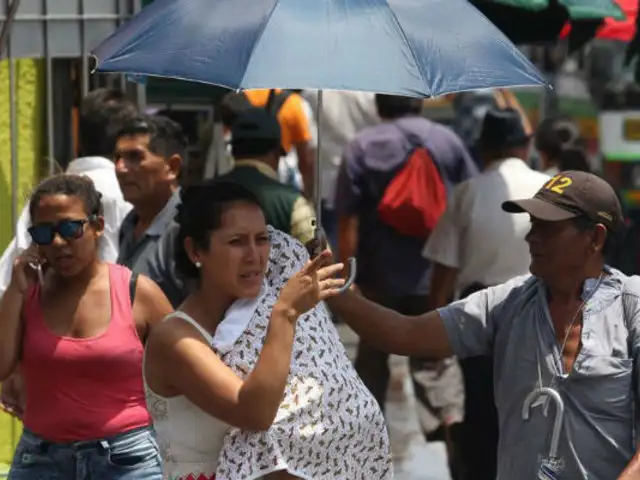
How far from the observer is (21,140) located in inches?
297

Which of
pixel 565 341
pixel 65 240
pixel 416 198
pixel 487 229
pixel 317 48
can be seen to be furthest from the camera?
pixel 416 198

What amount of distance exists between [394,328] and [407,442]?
456cm

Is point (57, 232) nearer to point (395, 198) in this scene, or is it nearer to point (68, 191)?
point (68, 191)

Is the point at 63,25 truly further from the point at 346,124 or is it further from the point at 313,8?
the point at 346,124

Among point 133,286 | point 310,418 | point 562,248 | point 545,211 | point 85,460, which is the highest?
point 545,211

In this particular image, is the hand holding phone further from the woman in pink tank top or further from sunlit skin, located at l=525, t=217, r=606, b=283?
sunlit skin, located at l=525, t=217, r=606, b=283

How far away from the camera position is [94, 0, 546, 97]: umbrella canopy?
4.82 m

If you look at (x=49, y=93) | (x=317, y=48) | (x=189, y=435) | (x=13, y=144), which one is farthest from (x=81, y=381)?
(x=49, y=93)

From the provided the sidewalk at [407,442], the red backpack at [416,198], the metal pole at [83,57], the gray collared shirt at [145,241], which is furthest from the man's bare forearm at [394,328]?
the sidewalk at [407,442]

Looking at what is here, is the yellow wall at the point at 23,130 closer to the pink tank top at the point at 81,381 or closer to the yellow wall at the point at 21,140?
the yellow wall at the point at 21,140

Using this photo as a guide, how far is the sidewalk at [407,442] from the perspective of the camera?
9.12m

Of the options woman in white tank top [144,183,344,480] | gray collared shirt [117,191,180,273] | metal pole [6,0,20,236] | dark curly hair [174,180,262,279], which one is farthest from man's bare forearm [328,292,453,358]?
metal pole [6,0,20,236]

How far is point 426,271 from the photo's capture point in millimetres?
8945

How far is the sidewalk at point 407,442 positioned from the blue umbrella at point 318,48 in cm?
419
